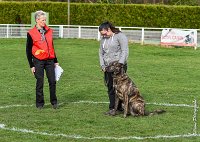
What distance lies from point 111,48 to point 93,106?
6.44ft

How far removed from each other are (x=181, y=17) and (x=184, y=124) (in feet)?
115

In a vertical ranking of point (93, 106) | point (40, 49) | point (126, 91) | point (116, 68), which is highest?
point (40, 49)

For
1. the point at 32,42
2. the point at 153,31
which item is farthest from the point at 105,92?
the point at 153,31

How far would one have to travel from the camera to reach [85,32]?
40.8 m

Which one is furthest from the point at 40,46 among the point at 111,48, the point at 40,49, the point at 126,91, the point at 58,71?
the point at 126,91

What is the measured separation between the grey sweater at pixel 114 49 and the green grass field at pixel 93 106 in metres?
1.17

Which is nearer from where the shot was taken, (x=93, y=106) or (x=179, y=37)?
(x=93, y=106)

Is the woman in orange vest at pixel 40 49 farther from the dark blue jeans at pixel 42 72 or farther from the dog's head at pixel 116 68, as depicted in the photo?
the dog's head at pixel 116 68

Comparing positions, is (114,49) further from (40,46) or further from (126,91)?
(40,46)

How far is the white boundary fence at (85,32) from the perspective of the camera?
37344mm

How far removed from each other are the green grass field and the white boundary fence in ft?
36.1

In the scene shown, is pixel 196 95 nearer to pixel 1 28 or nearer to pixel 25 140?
pixel 25 140

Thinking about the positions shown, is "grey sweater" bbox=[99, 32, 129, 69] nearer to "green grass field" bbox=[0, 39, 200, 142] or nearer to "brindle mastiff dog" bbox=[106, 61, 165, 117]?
"brindle mastiff dog" bbox=[106, 61, 165, 117]

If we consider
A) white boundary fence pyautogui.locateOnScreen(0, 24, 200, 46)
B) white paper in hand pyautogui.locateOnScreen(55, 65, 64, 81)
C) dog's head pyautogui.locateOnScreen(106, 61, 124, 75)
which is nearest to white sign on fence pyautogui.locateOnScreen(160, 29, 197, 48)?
white boundary fence pyautogui.locateOnScreen(0, 24, 200, 46)
